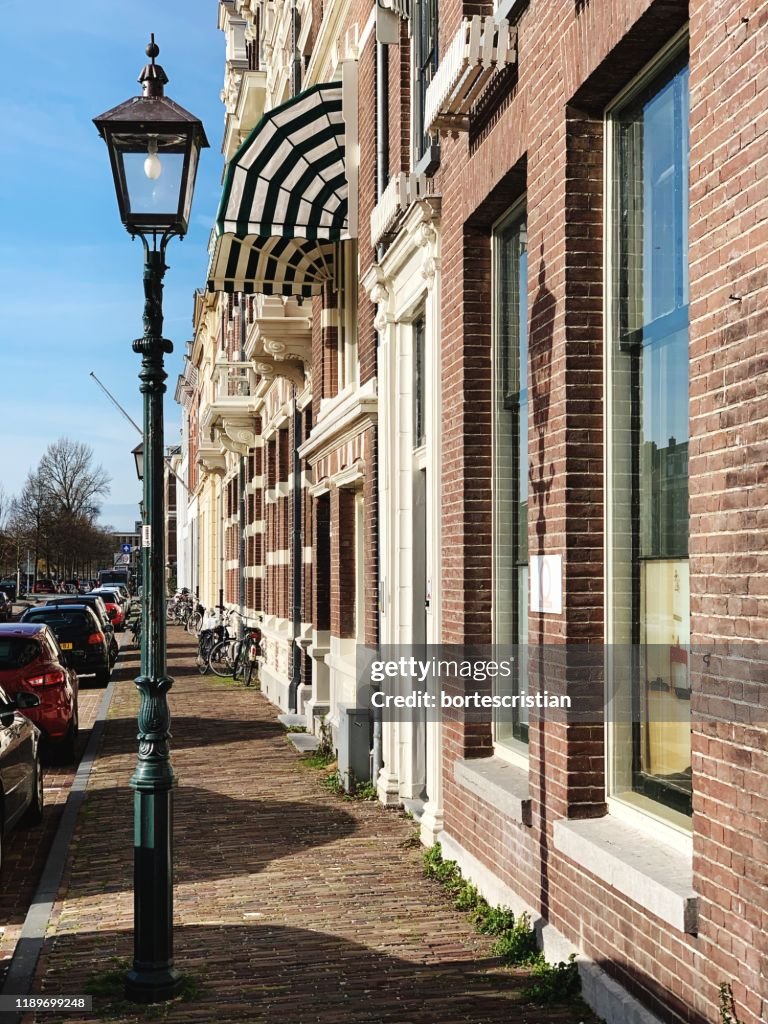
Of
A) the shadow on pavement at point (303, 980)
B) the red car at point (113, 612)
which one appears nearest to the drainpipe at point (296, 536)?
the shadow on pavement at point (303, 980)

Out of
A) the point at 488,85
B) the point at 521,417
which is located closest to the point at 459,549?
the point at 521,417

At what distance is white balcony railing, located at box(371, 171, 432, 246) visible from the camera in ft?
33.8

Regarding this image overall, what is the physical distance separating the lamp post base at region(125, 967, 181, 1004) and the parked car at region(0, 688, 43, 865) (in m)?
2.84

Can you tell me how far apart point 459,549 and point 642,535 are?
271cm

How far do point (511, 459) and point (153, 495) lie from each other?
8.38 ft

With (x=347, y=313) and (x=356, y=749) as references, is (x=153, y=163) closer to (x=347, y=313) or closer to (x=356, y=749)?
(x=356, y=749)

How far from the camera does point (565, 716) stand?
6312 mm

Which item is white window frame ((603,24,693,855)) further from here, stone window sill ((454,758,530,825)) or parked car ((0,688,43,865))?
parked car ((0,688,43,865))

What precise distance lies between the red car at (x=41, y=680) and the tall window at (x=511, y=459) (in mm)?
7557

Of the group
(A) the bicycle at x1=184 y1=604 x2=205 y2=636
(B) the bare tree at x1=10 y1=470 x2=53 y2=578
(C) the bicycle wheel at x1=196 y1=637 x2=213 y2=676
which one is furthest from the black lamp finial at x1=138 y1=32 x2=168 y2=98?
(B) the bare tree at x1=10 y1=470 x2=53 y2=578

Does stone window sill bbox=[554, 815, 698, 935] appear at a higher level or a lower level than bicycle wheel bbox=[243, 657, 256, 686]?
higher

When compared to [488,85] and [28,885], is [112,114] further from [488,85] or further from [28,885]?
[28,885]

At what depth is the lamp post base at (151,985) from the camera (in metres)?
6.42

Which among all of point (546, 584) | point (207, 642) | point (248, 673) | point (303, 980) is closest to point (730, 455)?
point (546, 584)
